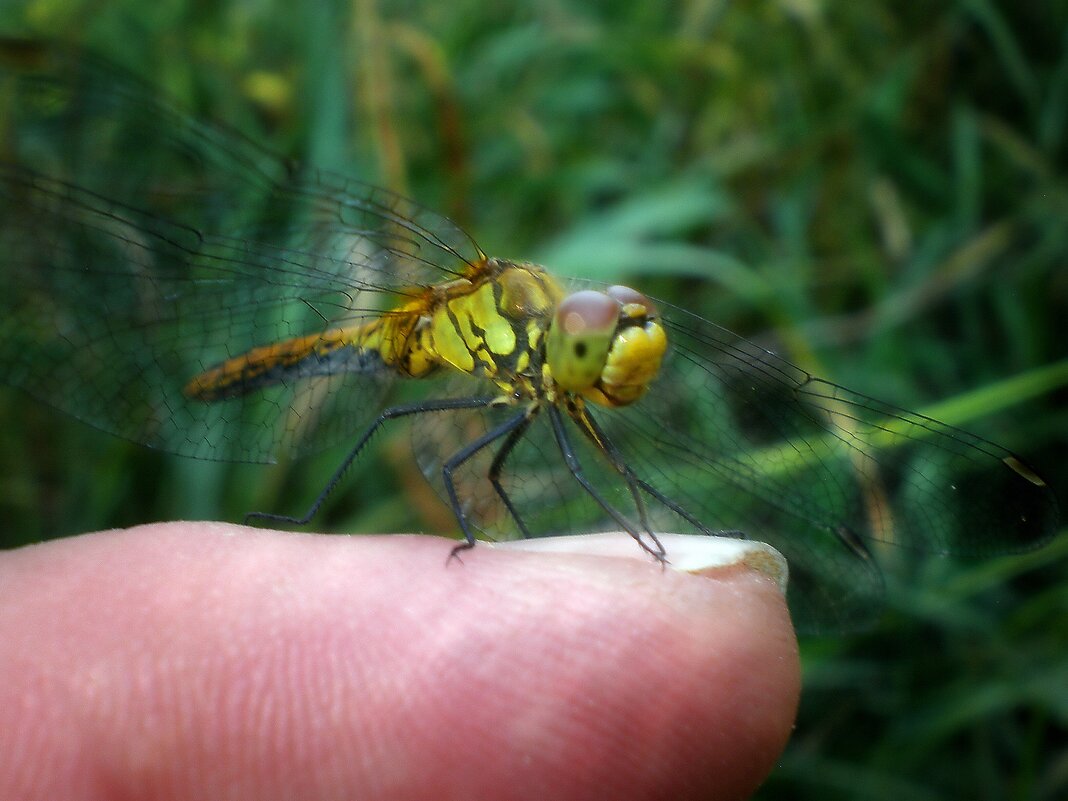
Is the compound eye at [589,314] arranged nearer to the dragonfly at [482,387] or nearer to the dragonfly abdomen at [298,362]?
the dragonfly at [482,387]

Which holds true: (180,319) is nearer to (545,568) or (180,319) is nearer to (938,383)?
(545,568)

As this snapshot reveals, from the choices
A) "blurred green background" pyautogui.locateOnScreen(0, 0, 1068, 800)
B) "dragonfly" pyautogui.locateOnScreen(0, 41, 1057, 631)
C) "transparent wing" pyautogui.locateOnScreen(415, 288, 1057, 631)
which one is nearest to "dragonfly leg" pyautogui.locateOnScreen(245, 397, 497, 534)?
"dragonfly" pyautogui.locateOnScreen(0, 41, 1057, 631)

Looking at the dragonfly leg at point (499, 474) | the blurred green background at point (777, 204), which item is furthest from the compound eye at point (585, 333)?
the blurred green background at point (777, 204)

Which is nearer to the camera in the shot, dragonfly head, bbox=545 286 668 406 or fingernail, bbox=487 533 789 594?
fingernail, bbox=487 533 789 594

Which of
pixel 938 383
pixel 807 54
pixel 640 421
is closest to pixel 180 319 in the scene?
pixel 640 421

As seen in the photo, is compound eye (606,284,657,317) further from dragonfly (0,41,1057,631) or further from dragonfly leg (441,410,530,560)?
dragonfly leg (441,410,530,560)

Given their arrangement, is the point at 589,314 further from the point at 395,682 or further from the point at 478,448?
the point at 395,682
